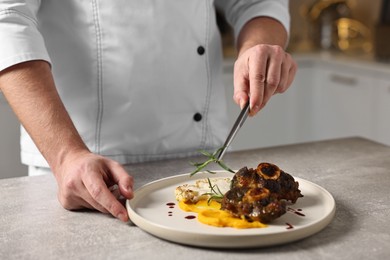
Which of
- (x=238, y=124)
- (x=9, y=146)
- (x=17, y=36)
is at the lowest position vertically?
(x=9, y=146)

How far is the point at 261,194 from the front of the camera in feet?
3.06

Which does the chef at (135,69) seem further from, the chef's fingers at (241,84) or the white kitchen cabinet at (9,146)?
the white kitchen cabinet at (9,146)

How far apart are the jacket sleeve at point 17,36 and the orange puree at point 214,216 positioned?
411 mm

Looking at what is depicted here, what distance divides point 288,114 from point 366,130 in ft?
1.31

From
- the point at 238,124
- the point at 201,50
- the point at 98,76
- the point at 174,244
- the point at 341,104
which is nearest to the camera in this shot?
the point at 174,244

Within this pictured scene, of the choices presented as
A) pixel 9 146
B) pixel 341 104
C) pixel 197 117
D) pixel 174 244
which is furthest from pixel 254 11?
pixel 341 104

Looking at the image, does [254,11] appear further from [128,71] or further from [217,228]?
[217,228]

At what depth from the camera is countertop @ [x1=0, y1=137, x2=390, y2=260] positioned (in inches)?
33.9

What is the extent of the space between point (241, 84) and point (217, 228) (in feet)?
1.21

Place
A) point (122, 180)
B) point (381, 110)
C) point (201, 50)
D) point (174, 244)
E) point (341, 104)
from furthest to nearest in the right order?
point (341, 104) < point (381, 110) < point (201, 50) < point (122, 180) < point (174, 244)

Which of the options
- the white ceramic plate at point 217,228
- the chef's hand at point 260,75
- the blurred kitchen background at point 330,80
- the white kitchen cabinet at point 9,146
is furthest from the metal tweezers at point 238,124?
the blurred kitchen background at point 330,80

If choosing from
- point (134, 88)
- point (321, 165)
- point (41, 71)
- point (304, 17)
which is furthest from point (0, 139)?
point (304, 17)

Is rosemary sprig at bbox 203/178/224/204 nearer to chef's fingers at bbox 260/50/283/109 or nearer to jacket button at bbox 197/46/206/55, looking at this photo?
chef's fingers at bbox 260/50/283/109

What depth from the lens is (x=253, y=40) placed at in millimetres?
1472
